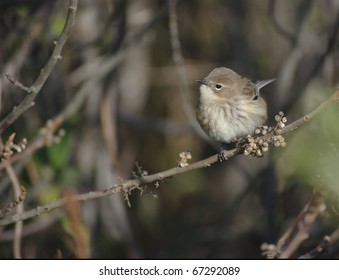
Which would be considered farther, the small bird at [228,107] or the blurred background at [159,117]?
the blurred background at [159,117]

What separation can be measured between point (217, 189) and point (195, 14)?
7.21 ft

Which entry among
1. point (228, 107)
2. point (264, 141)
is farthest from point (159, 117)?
point (264, 141)

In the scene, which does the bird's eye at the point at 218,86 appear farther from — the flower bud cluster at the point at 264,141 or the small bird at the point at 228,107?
the flower bud cluster at the point at 264,141

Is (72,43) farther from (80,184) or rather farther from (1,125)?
(1,125)

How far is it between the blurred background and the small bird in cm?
26

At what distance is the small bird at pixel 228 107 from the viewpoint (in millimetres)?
5102

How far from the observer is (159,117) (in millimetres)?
8328

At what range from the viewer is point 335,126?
3.01 metres

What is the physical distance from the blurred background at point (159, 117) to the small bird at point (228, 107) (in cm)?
26

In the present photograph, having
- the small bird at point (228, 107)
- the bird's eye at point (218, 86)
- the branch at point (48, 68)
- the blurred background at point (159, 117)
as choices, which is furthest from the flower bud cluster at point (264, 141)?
the bird's eye at point (218, 86)

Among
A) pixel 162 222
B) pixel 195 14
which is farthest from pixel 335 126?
pixel 195 14

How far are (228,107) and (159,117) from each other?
10.3ft

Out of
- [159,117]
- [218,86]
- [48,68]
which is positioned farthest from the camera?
[159,117]

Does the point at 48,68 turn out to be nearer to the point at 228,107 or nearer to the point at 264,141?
the point at 264,141
